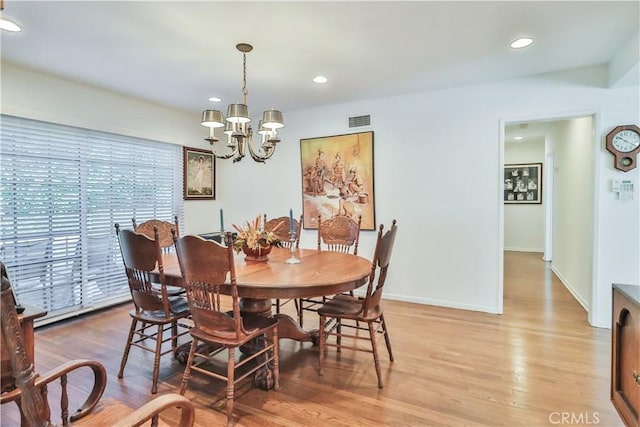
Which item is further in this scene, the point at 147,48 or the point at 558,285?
the point at 558,285

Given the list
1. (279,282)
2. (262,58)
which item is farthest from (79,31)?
(279,282)

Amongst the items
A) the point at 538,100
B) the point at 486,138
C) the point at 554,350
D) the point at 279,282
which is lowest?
the point at 554,350

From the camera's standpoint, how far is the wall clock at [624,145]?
315 centimetres

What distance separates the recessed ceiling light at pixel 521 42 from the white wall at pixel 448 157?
0.89 meters

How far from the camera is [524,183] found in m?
8.04

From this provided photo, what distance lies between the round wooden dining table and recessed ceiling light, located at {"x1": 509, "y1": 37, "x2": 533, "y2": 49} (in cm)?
214

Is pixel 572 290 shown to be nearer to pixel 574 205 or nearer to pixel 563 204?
pixel 574 205

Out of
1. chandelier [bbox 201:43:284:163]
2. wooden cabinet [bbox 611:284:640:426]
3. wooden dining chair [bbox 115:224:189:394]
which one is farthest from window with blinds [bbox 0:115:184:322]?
wooden cabinet [bbox 611:284:640:426]

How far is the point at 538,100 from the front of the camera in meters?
3.52

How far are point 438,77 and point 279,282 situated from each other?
2.79 meters

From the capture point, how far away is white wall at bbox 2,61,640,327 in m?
3.27

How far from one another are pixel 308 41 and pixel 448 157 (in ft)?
7.00

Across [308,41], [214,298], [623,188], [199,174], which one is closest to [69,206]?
[199,174]

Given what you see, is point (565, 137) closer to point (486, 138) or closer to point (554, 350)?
point (486, 138)
